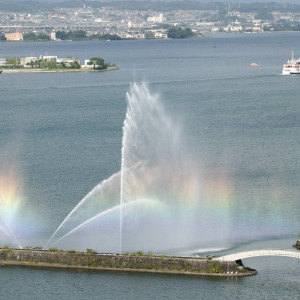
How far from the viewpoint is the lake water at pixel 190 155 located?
2844 centimetres

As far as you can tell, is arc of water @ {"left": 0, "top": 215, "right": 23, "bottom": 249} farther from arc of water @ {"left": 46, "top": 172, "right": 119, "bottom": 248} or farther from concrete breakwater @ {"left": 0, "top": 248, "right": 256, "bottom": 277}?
concrete breakwater @ {"left": 0, "top": 248, "right": 256, "bottom": 277}

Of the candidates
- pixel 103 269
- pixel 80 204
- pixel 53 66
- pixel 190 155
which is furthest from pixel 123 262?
pixel 53 66

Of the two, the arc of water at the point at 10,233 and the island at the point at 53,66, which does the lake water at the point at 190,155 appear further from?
the island at the point at 53,66

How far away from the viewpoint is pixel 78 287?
28.5 metres

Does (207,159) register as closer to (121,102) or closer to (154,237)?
(154,237)

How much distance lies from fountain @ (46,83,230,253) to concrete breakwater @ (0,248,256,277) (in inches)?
71.5

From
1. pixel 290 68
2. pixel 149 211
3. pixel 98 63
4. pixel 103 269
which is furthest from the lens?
pixel 98 63

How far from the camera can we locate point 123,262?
29516mm

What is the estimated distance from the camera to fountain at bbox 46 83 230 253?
32625 millimetres

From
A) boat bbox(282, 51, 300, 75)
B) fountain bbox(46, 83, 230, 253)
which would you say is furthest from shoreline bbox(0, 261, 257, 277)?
boat bbox(282, 51, 300, 75)

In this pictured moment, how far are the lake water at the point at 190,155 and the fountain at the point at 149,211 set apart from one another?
16.0 inches

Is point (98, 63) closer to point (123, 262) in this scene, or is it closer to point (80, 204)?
point (80, 204)

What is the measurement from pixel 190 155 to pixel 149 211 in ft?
38.7

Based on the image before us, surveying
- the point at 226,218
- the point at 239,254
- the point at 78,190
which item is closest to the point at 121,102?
the point at 78,190
